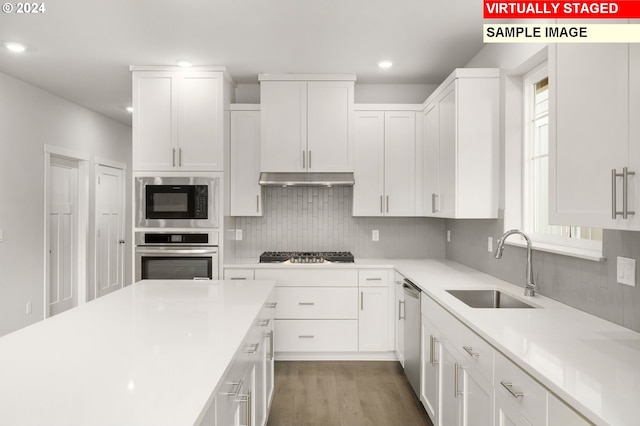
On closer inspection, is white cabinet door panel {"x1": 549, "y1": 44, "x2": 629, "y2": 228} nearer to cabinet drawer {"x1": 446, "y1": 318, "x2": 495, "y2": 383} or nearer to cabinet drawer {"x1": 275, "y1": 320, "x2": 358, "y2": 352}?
cabinet drawer {"x1": 446, "y1": 318, "x2": 495, "y2": 383}

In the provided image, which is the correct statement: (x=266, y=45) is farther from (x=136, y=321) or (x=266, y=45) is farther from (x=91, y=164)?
(x=91, y=164)

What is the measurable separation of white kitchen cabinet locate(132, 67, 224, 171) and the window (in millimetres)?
2464

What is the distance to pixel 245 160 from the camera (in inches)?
152

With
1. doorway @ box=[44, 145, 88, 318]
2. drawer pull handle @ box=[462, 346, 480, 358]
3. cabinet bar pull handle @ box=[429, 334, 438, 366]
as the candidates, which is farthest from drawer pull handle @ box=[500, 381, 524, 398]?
doorway @ box=[44, 145, 88, 318]

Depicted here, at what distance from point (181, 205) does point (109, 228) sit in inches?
111

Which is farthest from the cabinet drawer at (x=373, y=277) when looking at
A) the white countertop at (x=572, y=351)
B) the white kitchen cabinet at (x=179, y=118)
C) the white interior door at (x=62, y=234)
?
the white interior door at (x=62, y=234)

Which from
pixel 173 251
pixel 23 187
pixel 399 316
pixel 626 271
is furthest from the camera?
pixel 23 187

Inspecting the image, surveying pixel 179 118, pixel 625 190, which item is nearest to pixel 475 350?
pixel 625 190

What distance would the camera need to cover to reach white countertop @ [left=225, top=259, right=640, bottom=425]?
3.39 ft

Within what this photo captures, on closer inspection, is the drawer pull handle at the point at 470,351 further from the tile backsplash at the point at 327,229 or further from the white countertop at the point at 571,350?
the tile backsplash at the point at 327,229

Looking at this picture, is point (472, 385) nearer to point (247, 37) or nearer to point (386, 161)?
point (386, 161)

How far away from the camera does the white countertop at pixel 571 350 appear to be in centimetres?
103

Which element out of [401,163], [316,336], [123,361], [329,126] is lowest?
[316,336]

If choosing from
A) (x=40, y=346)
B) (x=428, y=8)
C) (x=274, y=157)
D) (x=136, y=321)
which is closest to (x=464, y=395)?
(x=136, y=321)
